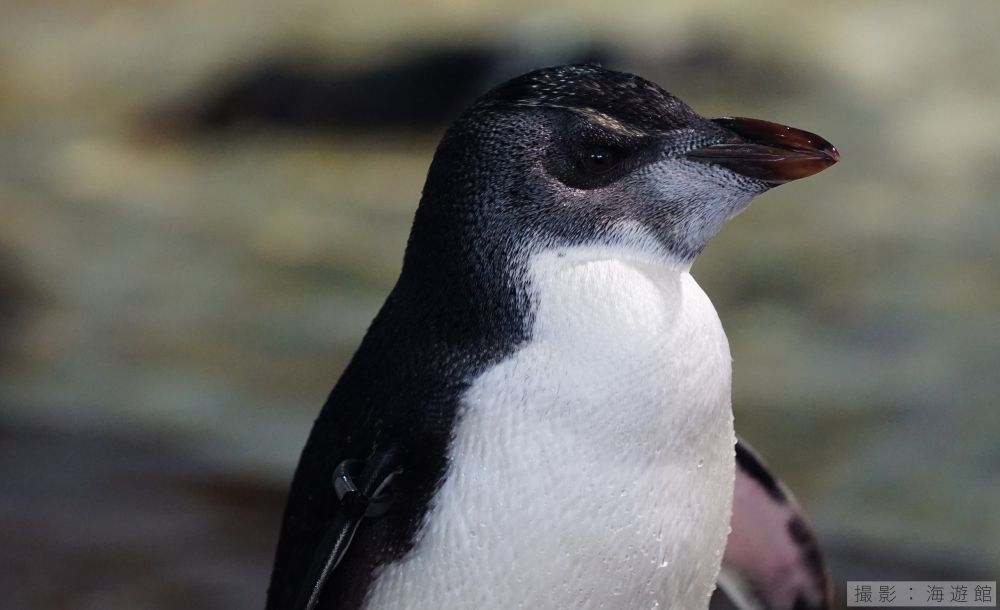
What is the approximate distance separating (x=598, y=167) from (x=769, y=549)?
57 cm

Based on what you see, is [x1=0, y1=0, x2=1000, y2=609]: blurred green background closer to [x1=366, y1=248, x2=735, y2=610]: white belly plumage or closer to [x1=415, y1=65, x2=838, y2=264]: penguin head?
[x1=366, y1=248, x2=735, y2=610]: white belly plumage

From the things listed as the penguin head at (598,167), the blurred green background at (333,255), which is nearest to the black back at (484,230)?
the penguin head at (598,167)

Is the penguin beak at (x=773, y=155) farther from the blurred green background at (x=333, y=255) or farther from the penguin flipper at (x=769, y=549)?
the blurred green background at (x=333, y=255)

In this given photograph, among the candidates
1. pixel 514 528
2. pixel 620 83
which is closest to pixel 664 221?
pixel 620 83

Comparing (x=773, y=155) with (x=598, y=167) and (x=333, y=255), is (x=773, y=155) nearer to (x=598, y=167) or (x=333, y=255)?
(x=598, y=167)

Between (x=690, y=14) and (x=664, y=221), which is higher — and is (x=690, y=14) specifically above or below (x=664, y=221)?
above

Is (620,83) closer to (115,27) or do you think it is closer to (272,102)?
(272,102)

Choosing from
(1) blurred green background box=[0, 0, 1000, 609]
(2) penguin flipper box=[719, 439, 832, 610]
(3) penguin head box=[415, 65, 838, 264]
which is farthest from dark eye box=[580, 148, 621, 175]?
(1) blurred green background box=[0, 0, 1000, 609]

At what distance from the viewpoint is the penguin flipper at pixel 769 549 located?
1304 mm

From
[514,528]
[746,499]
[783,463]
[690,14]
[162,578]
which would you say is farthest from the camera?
[690,14]

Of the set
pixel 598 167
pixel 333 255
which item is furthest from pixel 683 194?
pixel 333 255

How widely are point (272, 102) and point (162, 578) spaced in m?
1.56

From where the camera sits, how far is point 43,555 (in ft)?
8.59

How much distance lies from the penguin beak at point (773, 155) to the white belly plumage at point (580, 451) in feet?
0.38
